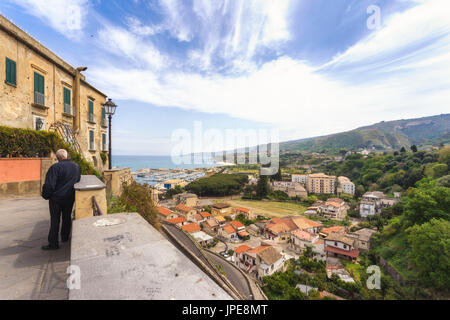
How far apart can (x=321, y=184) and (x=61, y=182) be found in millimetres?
66770

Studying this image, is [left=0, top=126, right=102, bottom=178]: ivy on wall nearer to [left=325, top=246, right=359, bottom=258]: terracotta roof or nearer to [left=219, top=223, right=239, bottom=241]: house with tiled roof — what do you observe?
[left=219, top=223, right=239, bottom=241]: house with tiled roof

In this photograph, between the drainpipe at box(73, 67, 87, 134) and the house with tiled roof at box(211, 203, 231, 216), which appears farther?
the house with tiled roof at box(211, 203, 231, 216)

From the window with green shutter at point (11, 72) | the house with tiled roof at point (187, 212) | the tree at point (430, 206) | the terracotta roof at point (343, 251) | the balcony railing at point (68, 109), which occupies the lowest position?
the terracotta roof at point (343, 251)

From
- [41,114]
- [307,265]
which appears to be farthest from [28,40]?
[307,265]

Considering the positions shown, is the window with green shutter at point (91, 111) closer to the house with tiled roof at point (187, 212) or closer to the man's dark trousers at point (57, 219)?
the man's dark trousers at point (57, 219)

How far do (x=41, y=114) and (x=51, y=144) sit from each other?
107 inches

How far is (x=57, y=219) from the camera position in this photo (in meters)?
2.62

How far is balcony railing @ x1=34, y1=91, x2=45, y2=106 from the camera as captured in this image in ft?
29.7

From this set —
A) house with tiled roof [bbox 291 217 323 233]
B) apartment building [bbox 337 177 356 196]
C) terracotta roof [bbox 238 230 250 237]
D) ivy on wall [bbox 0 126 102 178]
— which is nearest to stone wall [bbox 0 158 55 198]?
ivy on wall [bbox 0 126 102 178]

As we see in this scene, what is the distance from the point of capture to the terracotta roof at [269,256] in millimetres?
18981

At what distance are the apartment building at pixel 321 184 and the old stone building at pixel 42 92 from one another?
199 feet

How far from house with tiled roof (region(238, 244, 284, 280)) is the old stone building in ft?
52.8

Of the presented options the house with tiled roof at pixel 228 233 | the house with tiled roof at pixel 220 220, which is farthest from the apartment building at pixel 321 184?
the house with tiled roof at pixel 228 233
